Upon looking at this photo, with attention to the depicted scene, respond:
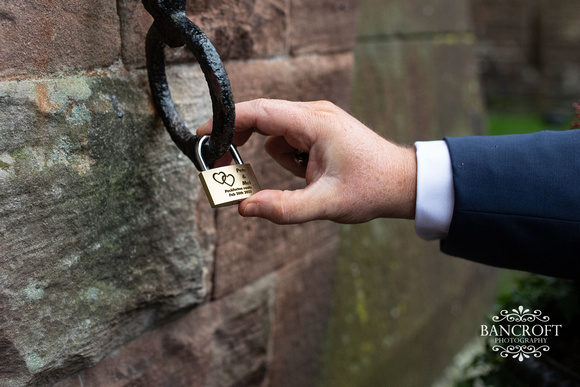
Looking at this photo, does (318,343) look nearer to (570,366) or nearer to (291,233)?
(291,233)

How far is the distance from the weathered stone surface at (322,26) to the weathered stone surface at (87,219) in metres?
0.40

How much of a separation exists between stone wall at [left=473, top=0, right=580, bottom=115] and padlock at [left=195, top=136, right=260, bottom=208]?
27.0ft

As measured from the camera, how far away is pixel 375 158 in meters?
0.91

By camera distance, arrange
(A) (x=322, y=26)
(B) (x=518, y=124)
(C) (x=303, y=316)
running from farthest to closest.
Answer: (B) (x=518, y=124), (C) (x=303, y=316), (A) (x=322, y=26)

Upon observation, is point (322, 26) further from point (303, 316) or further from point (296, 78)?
point (303, 316)

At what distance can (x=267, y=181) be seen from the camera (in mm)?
1312

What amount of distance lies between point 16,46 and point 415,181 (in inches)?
26.5

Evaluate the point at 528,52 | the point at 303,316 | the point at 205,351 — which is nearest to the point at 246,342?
the point at 205,351

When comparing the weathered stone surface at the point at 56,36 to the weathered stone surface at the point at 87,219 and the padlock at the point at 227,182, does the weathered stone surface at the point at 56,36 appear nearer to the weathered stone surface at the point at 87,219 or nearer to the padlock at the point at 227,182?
the weathered stone surface at the point at 87,219

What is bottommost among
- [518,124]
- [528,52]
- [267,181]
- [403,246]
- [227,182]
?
[518,124]

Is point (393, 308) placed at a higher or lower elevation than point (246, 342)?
lower

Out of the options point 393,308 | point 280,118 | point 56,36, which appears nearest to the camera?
point 56,36

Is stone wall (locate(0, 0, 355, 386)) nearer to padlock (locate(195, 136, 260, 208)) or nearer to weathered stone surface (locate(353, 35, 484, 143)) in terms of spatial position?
padlock (locate(195, 136, 260, 208))

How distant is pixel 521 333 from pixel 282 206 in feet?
2.54
